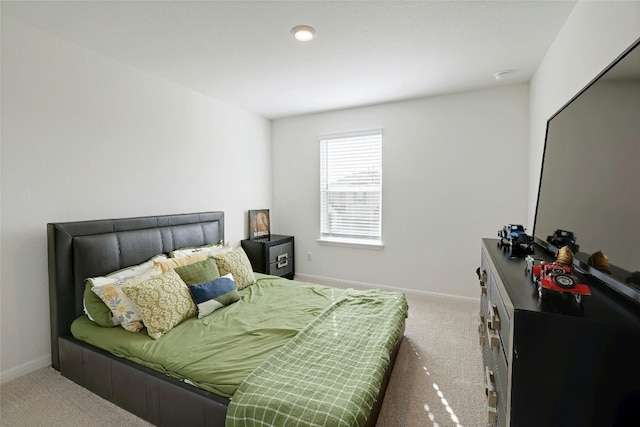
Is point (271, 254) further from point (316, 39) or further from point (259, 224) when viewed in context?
point (316, 39)

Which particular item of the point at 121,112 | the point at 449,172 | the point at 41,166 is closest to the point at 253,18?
the point at 121,112

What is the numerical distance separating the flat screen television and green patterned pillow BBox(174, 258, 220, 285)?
247cm

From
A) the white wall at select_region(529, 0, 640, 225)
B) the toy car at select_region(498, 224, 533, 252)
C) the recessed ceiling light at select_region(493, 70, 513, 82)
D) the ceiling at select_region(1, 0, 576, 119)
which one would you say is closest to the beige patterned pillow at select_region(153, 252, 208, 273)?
the ceiling at select_region(1, 0, 576, 119)

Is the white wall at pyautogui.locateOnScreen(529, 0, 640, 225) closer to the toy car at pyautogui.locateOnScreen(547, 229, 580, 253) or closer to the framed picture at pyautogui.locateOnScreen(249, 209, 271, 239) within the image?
the toy car at pyautogui.locateOnScreen(547, 229, 580, 253)

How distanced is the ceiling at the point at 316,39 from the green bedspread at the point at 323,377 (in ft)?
7.01

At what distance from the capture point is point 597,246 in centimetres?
123

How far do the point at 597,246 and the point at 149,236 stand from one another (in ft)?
10.3

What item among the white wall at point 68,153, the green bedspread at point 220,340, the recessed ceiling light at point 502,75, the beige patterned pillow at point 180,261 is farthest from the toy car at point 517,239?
the white wall at point 68,153

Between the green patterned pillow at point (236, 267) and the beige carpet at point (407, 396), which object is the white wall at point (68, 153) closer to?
the beige carpet at point (407, 396)

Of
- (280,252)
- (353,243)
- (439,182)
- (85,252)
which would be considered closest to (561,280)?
(439,182)

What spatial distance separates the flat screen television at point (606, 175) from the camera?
1.03 meters

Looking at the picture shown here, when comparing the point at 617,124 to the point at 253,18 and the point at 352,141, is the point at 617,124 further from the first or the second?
the point at 352,141

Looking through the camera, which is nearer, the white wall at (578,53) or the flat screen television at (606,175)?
the flat screen television at (606,175)

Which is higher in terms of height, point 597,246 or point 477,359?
point 597,246
